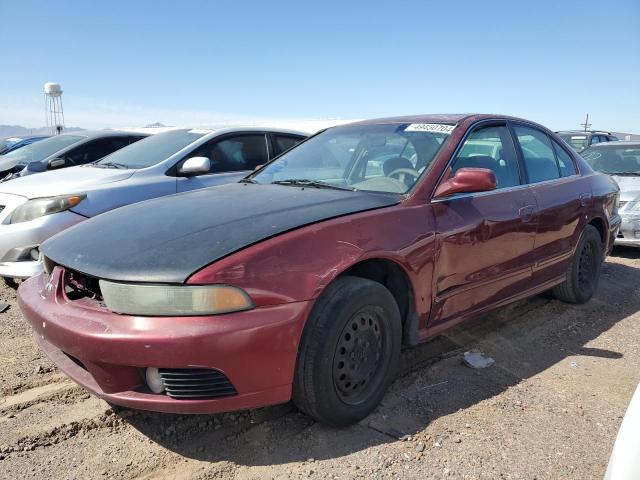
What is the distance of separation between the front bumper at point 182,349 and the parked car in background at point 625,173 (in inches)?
223

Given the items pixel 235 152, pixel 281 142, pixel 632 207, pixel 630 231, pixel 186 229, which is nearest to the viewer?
pixel 186 229

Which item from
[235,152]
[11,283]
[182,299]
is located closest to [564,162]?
[235,152]

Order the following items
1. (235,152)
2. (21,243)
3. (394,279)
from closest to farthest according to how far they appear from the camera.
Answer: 1. (394,279)
2. (21,243)
3. (235,152)

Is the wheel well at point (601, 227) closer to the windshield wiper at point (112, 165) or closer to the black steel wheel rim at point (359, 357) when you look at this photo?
the black steel wheel rim at point (359, 357)

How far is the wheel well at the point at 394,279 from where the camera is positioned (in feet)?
8.85

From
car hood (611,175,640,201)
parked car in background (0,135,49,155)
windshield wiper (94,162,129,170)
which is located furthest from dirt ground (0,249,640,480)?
parked car in background (0,135,49,155)

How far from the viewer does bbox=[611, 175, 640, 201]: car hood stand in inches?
259

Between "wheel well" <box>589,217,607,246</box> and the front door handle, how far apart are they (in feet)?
4.16

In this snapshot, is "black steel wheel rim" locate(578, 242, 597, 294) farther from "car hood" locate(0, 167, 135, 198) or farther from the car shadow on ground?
"car hood" locate(0, 167, 135, 198)

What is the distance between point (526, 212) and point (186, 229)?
230 centimetres

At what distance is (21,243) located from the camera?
4.16 m

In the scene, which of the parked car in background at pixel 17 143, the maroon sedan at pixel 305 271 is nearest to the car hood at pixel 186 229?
the maroon sedan at pixel 305 271

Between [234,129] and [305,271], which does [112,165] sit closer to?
[234,129]

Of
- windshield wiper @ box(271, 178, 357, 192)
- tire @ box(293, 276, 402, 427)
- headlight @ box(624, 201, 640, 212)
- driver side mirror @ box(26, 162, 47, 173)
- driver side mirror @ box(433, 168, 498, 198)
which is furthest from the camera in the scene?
driver side mirror @ box(26, 162, 47, 173)
